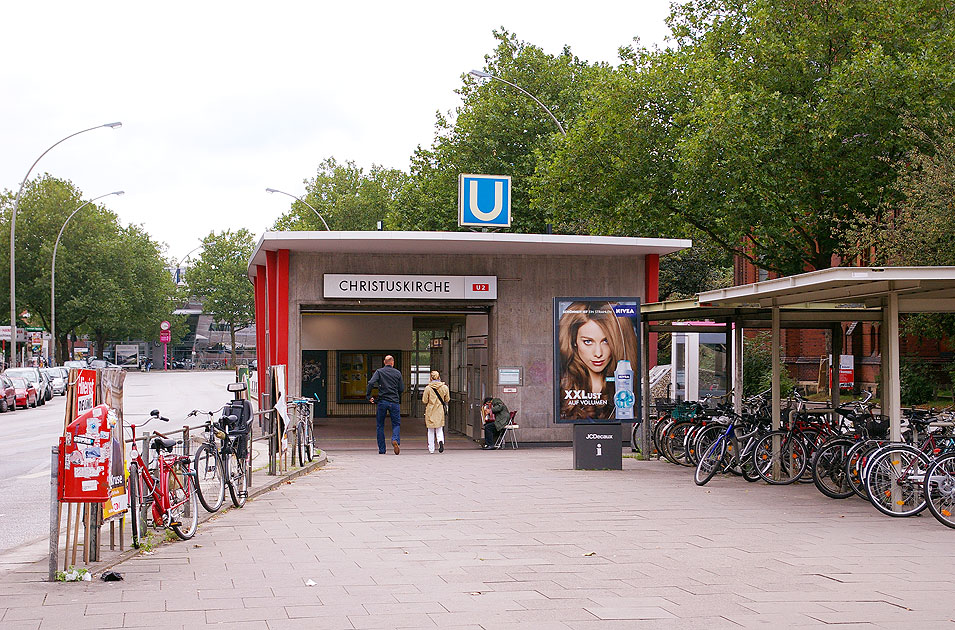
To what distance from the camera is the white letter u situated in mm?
22219

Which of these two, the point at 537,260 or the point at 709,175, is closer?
the point at 537,260

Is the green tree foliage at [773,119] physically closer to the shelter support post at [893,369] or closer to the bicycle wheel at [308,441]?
the bicycle wheel at [308,441]

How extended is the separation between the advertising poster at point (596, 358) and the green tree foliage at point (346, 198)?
46529mm

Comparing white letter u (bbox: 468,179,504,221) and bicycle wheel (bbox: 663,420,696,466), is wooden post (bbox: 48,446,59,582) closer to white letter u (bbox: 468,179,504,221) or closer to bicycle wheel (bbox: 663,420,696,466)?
bicycle wheel (bbox: 663,420,696,466)

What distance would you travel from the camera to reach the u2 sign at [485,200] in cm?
2209

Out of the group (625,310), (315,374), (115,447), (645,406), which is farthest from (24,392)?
(115,447)

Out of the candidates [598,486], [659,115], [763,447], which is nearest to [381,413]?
[598,486]

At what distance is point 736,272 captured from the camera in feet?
160

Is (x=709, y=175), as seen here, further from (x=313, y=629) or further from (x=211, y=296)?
(x=211, y=296)

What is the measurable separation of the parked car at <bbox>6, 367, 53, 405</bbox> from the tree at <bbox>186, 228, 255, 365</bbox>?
52.7 meters

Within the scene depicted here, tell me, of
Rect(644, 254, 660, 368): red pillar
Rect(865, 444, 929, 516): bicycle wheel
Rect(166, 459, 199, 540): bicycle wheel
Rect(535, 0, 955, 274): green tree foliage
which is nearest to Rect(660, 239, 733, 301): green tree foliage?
Rect(535, 0, 955, 274): green tree foliage

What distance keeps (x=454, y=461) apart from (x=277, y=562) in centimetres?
933

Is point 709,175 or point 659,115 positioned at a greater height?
point 659,115

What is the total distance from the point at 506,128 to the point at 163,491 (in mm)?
35930
